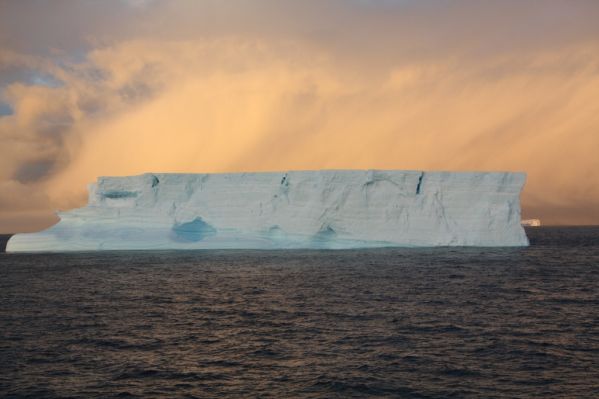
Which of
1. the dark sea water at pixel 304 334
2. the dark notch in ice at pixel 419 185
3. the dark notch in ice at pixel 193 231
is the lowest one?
the dark sea water at pixel 304 334

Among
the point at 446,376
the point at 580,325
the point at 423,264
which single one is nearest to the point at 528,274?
the point at 423,264

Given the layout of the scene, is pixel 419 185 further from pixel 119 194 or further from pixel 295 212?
pixel 119 194

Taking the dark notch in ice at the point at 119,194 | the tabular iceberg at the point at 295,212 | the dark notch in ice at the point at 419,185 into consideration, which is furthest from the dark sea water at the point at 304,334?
the dark notch in ice at the point at 119,194

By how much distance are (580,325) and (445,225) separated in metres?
19.7

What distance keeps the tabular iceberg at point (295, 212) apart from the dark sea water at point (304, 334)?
9.98 m

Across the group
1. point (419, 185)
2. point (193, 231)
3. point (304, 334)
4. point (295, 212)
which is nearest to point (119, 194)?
point (193, 231)

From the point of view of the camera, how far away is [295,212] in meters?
32.3

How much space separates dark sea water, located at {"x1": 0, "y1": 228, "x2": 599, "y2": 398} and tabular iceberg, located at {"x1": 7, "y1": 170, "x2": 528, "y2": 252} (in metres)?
9.98

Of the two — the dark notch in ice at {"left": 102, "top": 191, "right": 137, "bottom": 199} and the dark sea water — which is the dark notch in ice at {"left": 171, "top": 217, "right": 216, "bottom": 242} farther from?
the dark sea water

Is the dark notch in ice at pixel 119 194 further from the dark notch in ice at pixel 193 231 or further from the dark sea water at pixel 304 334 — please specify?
the dark sea water at pixel 304 334

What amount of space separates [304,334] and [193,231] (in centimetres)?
2327

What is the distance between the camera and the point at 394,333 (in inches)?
440

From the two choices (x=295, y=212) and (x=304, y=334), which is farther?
(x=295, y=212)

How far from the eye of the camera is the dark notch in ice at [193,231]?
33.2 meters
